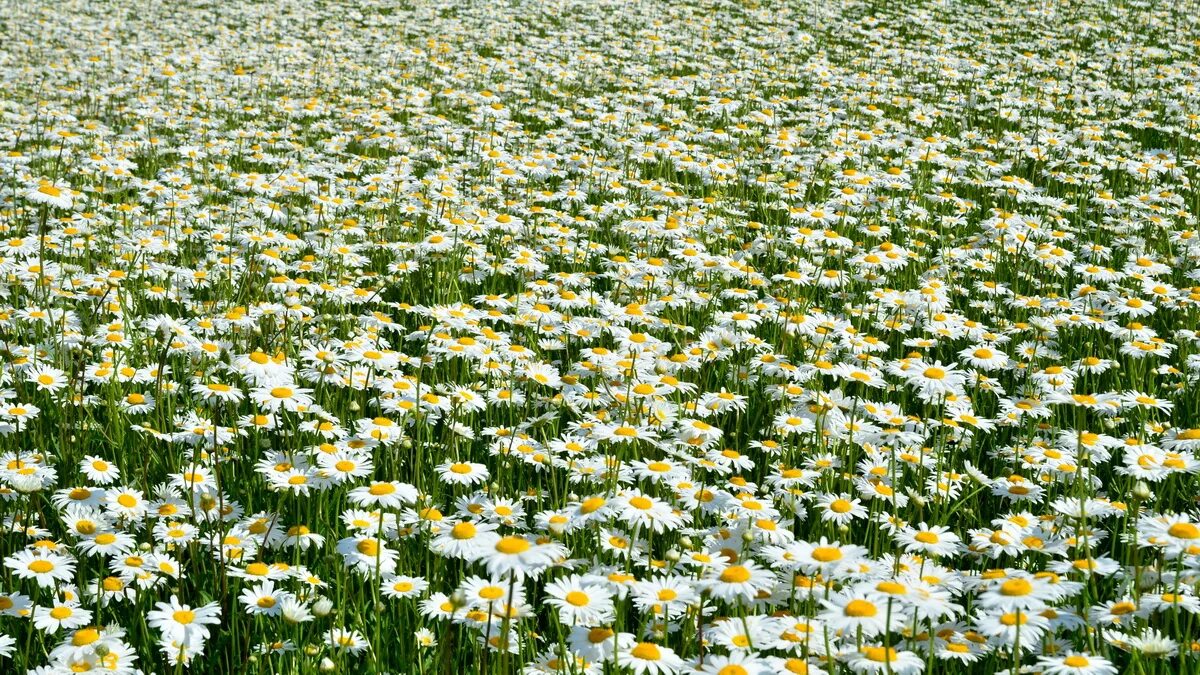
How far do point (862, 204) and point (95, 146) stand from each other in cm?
580

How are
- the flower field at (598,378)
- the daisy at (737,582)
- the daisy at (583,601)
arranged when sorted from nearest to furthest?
the daisy at (737,582)
the daisy at (583,601)
the flower field at (598,378)

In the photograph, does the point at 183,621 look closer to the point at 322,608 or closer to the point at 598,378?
the point at 322,608

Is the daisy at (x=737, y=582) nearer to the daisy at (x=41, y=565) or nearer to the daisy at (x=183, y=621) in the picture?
the daisy at (x=183, y=621)

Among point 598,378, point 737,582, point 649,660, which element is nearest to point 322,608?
point 649,660

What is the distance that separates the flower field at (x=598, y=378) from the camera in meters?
2.79

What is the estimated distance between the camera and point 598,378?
14.6 ft

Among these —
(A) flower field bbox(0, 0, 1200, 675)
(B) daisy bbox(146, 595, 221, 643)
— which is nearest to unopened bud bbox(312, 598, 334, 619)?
(A) flower field bbox(0, 0, 1200, 675)

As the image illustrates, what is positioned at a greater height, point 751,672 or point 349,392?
point 751,672

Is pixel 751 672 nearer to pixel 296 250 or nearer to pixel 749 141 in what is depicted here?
pixel 296 250

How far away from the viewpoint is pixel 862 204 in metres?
7.17

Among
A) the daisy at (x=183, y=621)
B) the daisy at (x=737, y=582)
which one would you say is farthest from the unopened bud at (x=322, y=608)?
the daisy at (x=737, y=582)

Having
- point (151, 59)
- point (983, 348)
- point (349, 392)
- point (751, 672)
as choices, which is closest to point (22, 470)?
point (349, 392)

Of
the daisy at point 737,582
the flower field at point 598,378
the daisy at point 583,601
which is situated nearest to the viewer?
the daisy at point 737,582

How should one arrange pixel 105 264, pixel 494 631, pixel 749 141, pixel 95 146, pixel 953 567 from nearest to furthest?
pixel 494 631
pixel 953 567
pixel 105 264
pixel 95 146
pixel 749 141
